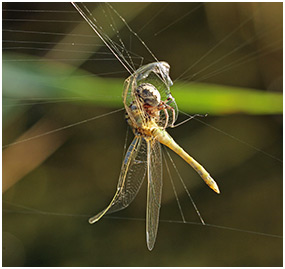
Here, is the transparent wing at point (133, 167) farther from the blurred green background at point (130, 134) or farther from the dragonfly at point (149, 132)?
the blurred green background at point (130, 134)

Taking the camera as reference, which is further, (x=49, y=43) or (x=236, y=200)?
(x=236, y=200)

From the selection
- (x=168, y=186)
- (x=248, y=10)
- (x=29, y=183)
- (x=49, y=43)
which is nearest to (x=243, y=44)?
(x=248, y=10)

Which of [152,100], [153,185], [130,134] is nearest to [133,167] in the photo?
[153,185]

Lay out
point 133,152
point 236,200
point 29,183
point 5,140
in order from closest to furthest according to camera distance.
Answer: point 133,152 < point 5,140 < point 29,183 < point 236,200

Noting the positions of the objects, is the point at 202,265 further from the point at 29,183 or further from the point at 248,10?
the point at 248,10

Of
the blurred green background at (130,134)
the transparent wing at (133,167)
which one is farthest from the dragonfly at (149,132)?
the blurred green background at (130,134)

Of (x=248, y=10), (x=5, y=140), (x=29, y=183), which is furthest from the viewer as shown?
(x=248, y=10)

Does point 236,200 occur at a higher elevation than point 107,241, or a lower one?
lower
